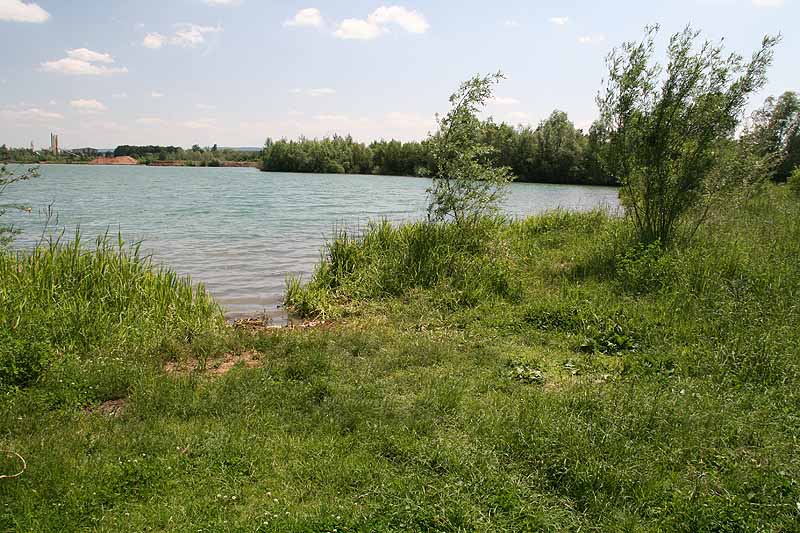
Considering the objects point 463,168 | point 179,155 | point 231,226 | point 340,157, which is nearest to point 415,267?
point 463,168

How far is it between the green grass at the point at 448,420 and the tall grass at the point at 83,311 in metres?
0.07

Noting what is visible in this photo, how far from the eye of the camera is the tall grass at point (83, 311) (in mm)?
5535

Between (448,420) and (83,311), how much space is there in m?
4.84

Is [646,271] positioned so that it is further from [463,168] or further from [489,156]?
[489,156]

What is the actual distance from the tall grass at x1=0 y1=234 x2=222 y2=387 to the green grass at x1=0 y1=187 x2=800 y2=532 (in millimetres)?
70

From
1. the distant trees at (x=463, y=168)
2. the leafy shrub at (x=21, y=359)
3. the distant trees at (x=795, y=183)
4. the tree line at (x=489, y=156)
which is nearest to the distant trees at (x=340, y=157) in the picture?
the tree line at (x=489, y=156)

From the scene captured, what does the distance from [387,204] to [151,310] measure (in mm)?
29273

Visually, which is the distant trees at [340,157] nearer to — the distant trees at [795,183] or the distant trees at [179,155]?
the distant trees at [179,155]

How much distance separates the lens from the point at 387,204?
120 ft

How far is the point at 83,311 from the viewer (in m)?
6.79

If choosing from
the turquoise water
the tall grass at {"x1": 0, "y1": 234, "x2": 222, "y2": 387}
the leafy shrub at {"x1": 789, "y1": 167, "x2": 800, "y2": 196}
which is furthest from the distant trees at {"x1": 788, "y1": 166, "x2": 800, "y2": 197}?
the tall grass at {"x1": 0, "y1": 234, "x2": 222, "y2": 387}

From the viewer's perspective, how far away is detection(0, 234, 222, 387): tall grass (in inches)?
218

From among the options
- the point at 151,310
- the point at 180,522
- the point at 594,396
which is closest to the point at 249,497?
the point at 180,522

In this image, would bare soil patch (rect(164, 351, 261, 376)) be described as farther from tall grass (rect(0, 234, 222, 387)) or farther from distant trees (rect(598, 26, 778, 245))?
distant trees (rect(598, 26, 778, 245))
